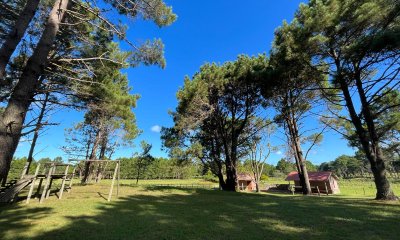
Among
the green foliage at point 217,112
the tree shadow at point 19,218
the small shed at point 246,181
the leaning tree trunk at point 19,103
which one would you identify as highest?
the green foliage at point 217,112

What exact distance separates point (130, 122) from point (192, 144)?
753cm

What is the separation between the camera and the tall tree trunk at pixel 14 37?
3.75 meters

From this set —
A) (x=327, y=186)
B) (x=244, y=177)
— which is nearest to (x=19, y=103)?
(x=327, y=186)

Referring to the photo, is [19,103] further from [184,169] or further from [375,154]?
[184,169]

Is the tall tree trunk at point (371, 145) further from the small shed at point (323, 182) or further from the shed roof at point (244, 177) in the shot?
the shed roof at point (244, 177)

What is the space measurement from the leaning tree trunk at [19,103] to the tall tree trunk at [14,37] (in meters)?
0.34

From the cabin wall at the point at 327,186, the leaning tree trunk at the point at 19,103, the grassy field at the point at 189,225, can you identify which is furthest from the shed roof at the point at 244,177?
the leaning tree trunk at the point at 19,103

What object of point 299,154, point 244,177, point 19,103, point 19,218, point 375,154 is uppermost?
point 244,177

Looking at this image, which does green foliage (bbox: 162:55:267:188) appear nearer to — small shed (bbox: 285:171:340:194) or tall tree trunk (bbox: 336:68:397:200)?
tall tree trunk (bbox: 336:68:397:200)

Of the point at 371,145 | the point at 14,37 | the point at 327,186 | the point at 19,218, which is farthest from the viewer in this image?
the point at 327,186

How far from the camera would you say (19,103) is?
157 inches

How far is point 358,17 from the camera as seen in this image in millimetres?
9242

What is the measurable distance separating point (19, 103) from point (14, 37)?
3.60 ft

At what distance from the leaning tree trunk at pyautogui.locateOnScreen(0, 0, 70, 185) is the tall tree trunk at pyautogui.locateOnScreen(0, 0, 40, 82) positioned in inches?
13.4
